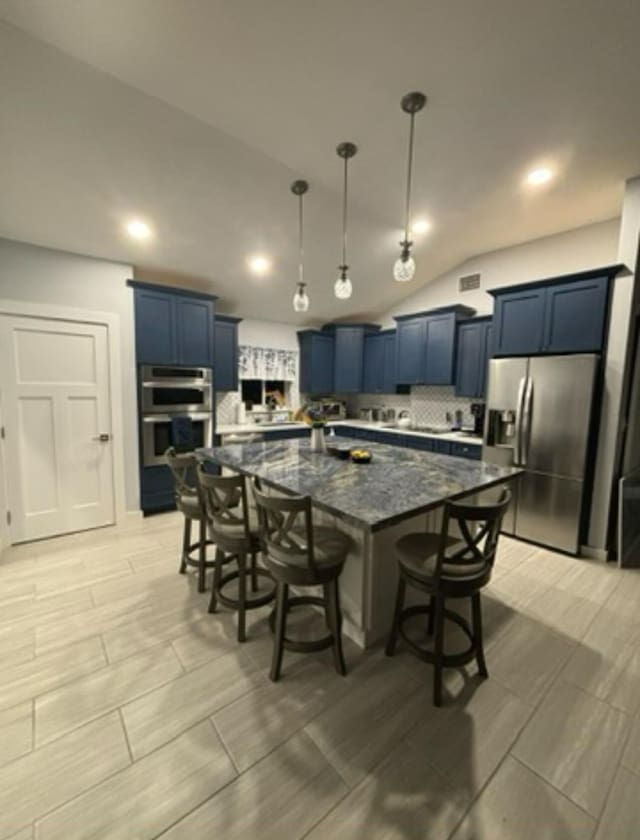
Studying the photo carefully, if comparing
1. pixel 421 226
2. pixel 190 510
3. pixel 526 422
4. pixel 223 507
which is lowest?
pixel 190 510

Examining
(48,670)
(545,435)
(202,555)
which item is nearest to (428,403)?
(545,435)

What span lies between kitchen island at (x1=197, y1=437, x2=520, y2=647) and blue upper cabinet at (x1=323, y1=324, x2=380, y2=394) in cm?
331

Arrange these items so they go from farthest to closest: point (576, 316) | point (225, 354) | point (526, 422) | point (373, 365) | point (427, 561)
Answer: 1. point (373, 365)
2. point (225, 354)
3. point (526, 422)
4. point (576, 316)
5. point (427, 561)

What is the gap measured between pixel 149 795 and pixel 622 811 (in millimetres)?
1711

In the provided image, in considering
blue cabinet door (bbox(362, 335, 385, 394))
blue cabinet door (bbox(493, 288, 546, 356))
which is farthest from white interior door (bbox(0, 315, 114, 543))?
blue cabinet door (bbox(493, 288, 546, 356))

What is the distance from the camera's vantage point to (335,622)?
181cm

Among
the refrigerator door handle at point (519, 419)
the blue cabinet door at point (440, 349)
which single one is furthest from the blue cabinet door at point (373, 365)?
the refrigerator door handle at point (519, 419)

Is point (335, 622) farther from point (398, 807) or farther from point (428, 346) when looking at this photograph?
point (428, 346)

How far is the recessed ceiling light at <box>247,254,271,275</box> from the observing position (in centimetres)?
394

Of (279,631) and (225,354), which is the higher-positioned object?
(225,354)

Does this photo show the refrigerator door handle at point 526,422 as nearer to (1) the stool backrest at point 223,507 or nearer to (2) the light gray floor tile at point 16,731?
(1) the stool backrest at point 223,507

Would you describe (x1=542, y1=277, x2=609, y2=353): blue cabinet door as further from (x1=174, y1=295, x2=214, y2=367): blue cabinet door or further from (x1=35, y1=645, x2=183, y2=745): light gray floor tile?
(x1=35, y1=645, x2=183, y2=745): light gray floor tile

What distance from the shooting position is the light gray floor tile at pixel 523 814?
1184mm

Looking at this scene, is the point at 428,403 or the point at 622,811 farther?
the point at 428,403
